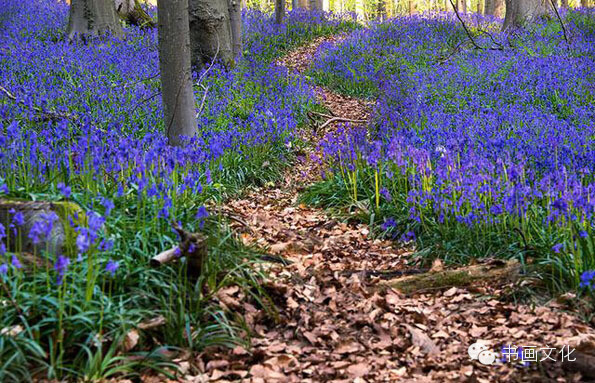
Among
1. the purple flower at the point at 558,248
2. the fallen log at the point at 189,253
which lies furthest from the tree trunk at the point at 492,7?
the fallen log at the point at 189,253

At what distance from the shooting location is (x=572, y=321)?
10.9ft

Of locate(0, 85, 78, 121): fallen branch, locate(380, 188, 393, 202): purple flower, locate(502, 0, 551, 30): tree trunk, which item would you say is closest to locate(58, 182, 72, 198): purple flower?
locate(380, 188, 393, 202): purple flower

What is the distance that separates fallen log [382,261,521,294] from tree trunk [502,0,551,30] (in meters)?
11.1

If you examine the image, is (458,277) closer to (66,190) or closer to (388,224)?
(388,224)

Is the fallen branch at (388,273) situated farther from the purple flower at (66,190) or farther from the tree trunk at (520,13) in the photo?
the tree trunk at (520,13)

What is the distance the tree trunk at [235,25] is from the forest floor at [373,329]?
659 centimetres

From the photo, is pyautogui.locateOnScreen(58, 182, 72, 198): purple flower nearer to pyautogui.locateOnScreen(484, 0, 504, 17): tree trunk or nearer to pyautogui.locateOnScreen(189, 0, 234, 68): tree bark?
pyautogui.locateOnScreen(189, 0, 234, 68): tree bark

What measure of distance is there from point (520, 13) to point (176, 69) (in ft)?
35.9

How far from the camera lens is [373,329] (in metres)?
3.52

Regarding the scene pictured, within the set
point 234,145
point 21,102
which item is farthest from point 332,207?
point 21,102

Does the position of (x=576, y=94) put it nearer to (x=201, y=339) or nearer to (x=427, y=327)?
(x=427, y=327)

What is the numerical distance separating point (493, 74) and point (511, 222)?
18.0ft

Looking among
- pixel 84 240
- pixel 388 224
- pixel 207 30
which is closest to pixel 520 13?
pixel 207 30

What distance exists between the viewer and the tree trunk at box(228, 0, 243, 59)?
34.2 feet
